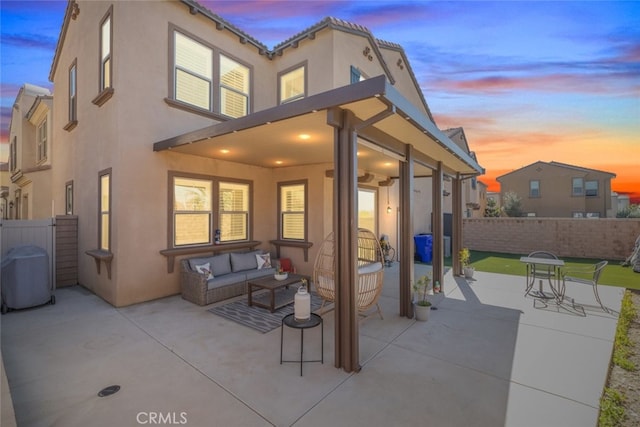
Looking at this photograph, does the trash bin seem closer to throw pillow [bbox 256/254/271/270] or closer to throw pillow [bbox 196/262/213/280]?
throw pillow [bbox 256/254/271/270]

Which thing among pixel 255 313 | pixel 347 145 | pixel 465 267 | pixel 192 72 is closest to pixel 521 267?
pixel 465 267

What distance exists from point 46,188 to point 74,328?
28.0 feet

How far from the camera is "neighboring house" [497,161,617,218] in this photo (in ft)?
72.4

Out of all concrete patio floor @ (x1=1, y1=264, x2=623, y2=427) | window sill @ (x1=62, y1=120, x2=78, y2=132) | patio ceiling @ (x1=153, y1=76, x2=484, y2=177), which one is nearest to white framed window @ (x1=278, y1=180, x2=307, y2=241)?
patio ceiling @ (x1=153, y1=76, x2=484, y2=177)

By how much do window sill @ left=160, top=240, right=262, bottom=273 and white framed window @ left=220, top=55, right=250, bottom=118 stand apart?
3297 mm

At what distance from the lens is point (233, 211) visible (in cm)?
707

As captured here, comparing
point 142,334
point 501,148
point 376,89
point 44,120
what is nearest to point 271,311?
point 142,334

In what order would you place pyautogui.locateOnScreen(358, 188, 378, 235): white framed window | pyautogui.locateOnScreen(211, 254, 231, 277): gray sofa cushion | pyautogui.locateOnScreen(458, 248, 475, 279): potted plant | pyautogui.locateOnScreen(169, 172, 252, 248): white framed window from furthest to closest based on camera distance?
pyautogui.locateOnScreen(358, 188, 378, 235): white framed window
pyautogui.locateOnScreen(458, 248, 475, 279): potted plant
pyautogui.locateOnScreen(169, 172, 252, 248): white framed window
pyautogui.locateOnScreen(211, 254, 231, 277): gray sofa cushion

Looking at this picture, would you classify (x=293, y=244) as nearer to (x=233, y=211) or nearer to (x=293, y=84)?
(x=233, y=211)

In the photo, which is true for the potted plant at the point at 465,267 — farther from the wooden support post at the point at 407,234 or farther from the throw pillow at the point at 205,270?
the throw pillow at the point at 205,270

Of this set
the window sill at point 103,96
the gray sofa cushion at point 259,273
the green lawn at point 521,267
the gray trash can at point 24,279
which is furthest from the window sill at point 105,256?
the green lawn at point 521,267

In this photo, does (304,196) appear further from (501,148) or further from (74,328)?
(501,148)

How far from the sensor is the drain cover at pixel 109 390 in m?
2.72

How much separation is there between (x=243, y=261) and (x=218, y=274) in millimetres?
665
